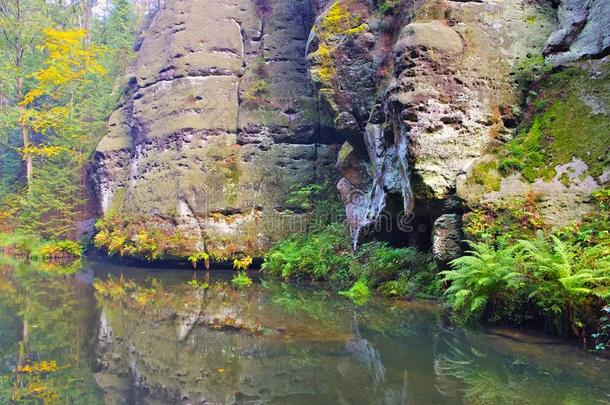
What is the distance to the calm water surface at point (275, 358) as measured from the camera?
174 inches

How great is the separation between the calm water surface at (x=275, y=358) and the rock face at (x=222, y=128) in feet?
23.6

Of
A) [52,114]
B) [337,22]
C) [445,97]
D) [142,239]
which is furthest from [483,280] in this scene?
[52,114]

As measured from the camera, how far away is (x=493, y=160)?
8.44m

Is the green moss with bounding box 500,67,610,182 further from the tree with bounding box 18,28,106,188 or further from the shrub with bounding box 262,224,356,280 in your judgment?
the tree with bounding box 18,28,106,188

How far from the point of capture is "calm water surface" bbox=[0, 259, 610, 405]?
4430 mm

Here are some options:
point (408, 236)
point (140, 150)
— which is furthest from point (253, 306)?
point (140, 150)

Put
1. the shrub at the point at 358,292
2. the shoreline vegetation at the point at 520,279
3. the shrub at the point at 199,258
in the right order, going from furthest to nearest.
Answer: the shrub at the point at 199,258
the shrub at the point at 358,292
the shoreline vegetation at the point at 520,279

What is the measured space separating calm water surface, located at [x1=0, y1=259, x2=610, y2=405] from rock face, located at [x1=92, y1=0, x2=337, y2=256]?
7186mm

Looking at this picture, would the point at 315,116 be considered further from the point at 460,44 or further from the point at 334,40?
the point at 460,44

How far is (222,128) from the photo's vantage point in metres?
17.7

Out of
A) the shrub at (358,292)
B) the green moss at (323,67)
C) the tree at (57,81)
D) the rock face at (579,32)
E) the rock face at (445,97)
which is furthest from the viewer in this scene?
the tree at (57,81)

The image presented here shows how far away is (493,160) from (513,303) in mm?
2815

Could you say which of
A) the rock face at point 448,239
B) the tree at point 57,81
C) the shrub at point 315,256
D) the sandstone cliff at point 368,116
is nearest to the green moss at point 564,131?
the sandstone cliff at point 368,116

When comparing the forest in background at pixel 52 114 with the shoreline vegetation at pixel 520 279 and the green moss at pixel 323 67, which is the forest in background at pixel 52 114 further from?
the shoreline vegetation at pixel 520 279
